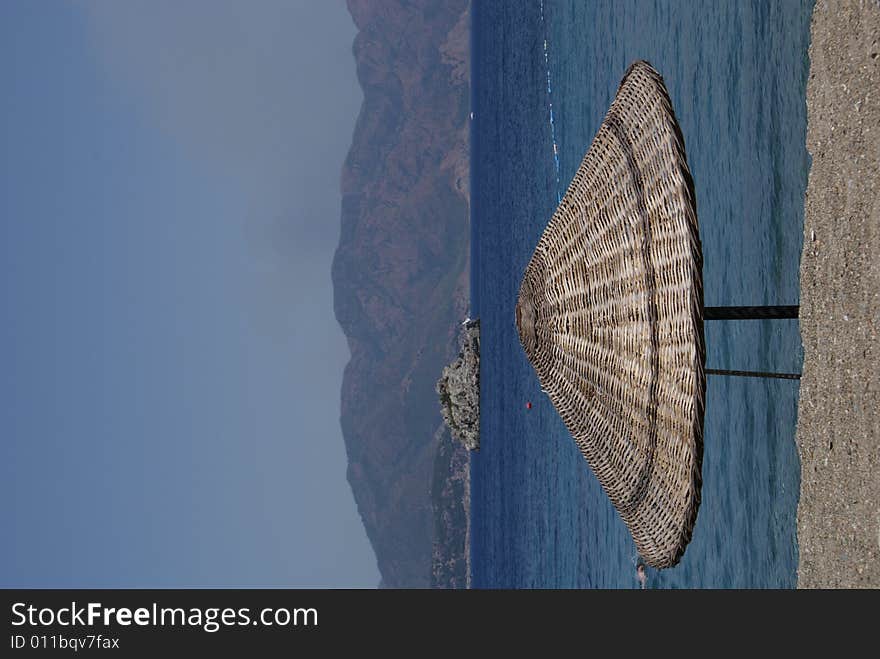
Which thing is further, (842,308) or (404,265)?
(404,265)

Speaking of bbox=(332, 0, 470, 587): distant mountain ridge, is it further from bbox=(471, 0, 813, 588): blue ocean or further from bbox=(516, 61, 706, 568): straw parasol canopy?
bbox=(516, 61, 706, 568): straw parasol canopy

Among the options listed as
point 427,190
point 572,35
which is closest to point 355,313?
point 427,190

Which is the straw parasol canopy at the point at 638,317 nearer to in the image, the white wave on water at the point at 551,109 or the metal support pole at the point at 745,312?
the metal support pole at the point at 745,312

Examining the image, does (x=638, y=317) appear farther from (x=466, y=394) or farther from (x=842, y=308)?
(x=466, y=394)

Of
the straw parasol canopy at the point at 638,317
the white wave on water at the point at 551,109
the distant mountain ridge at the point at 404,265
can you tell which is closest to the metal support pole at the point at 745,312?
the straw parasol canopy at the point at 638,317

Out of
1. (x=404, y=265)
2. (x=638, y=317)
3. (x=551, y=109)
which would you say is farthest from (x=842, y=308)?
(x=404, y=265)

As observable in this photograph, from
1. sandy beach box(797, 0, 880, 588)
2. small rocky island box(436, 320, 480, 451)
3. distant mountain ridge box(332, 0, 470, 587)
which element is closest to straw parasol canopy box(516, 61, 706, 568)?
sandy beach box(797, 0, 880, 588)
